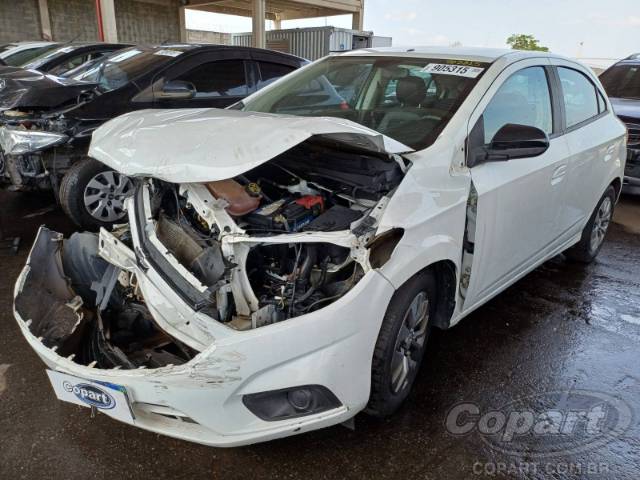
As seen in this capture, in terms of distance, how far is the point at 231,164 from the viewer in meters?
1.89

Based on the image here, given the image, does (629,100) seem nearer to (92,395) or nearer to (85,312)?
(85,312)

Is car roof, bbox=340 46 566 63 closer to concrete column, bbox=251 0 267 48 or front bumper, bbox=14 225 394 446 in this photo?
front bumper, bbox=14 225 394 446

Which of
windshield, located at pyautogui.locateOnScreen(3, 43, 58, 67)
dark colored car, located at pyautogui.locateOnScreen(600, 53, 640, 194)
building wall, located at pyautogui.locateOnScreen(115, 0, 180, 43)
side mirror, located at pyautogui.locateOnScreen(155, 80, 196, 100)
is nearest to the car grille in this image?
dark colored car, located at pyautogui.locateOnScreen(600, 53, 640, 194)

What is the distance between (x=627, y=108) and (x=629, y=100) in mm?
577

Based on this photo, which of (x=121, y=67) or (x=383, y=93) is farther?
(x=121, y=67)

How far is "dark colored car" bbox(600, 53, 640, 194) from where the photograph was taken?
5.98 m

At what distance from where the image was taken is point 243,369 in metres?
1.68

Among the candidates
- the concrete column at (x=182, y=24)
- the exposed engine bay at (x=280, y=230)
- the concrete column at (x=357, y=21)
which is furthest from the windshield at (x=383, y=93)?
the concrete column at (x=357, y=21)

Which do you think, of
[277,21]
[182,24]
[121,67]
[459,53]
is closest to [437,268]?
[459,53]

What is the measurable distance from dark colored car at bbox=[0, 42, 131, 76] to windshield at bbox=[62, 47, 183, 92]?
185 centimetres

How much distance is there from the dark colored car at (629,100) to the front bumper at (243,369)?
5.59 meters

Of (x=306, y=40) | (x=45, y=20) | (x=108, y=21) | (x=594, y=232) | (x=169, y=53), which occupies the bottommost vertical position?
(x=594, y=232)

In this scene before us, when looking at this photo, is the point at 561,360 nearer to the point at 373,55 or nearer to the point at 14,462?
the point at 373,55

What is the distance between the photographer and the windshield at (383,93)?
256 cm
